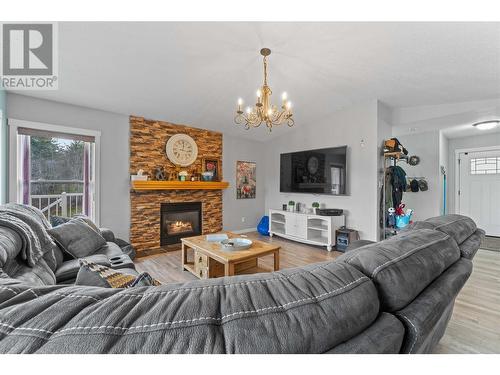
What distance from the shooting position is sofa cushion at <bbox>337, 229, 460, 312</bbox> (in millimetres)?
705

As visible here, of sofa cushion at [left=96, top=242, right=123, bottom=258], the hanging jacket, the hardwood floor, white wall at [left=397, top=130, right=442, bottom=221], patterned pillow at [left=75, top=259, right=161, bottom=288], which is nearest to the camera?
patterned pillow at [left=75, top=259, right=161, bottom=288]

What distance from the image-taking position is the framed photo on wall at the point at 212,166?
15.8 ft

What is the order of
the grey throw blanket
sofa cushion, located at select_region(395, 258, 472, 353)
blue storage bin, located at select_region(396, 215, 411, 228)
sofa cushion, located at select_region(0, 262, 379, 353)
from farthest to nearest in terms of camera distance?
blue storage bin, located at select_region(396, 215, 411, 228) → the grey throw blanket → sofa cushion, located at select_region(395, 258, 472, 353) → sofa cushion, located at select_region(0, 262, 379, 353)

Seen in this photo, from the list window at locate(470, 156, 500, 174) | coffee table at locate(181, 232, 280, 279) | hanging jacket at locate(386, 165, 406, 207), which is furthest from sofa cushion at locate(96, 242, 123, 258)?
window at locate(470, 156, 500, 174)

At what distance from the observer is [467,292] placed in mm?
2416

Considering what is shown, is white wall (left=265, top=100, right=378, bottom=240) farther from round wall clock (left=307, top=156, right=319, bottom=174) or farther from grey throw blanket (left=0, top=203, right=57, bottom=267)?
grey throw blanket (left=0, top=203, right=57, bottom=267)

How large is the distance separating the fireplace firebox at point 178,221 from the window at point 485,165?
6.16 m

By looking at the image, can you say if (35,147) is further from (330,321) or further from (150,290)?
(330,321)

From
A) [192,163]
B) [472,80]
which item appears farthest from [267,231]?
[472,80]

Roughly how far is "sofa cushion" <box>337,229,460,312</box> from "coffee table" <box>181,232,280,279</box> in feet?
5.28

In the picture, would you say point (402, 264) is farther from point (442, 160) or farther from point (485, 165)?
point (485, 165)

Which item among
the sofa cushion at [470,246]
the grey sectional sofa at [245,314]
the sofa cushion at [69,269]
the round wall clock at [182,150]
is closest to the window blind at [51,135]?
the round wall clock at [182,150]

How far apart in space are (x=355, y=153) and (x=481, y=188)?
3.33 m
